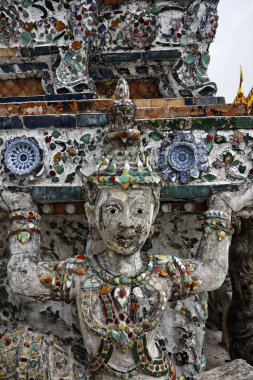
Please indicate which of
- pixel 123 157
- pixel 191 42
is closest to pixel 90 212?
pixel 123 157

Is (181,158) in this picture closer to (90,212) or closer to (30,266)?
(90,212)

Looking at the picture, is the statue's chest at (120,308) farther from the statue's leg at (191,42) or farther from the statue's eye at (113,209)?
the statue's leg at (191,42)

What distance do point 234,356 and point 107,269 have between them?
1.82m

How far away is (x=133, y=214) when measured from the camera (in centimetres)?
342

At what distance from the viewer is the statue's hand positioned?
3801 mm

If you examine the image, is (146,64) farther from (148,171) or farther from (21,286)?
(21,286)

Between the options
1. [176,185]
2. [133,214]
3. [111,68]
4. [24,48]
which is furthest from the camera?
[111,68]

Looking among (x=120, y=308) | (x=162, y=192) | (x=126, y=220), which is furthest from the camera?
(x=162, y=192)

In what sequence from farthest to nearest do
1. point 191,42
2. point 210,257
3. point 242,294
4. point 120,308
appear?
point 191,42
point 242,294
point 210,257
point 120,308

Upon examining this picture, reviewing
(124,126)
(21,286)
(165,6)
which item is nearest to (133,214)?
(124,126)

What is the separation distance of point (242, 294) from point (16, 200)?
2017 millimetres

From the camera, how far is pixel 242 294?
190 inches

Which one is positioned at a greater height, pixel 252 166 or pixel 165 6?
pixel 165 6

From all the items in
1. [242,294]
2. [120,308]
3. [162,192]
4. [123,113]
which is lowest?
[242,294]
